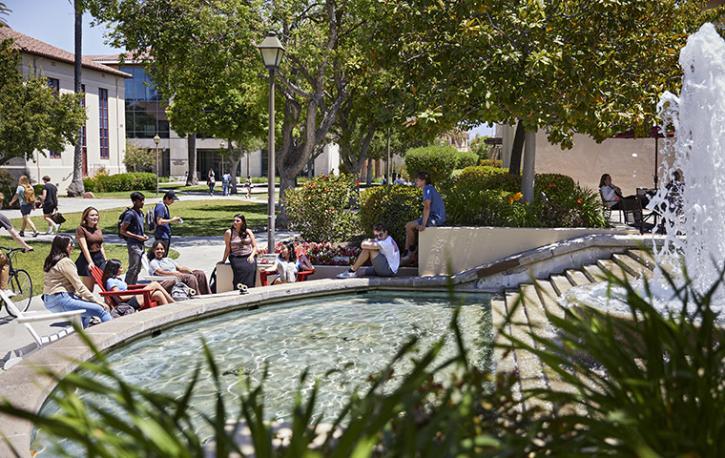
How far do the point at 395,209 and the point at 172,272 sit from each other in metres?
4.90

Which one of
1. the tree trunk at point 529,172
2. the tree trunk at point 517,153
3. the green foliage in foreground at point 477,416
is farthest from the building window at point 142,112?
the green foliage in foreground at point 477,416

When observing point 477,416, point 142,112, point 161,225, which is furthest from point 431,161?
point 142,112

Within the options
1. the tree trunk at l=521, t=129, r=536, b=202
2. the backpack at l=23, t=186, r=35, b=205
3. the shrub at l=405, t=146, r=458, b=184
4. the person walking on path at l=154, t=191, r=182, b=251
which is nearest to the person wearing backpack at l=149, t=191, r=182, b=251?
the person walking on path at l=154, t=191, r=182, b=251

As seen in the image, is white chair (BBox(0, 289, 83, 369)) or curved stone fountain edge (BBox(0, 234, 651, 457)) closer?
curved stone fountain edge (BBox(0, 234, 651, 457))

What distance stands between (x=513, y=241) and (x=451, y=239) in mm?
1062

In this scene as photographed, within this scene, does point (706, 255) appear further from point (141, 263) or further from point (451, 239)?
point (141, 263)

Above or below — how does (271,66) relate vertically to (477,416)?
above

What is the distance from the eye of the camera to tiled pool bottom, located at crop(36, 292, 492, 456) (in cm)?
646

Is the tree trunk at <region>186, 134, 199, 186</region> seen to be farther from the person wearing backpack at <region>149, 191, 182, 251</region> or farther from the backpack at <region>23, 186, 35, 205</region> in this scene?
the person wearing backpack at <region>149, 191, 182, 251</region>

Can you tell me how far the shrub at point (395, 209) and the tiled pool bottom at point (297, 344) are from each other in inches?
118

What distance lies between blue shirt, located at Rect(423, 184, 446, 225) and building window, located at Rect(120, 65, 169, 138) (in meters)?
66.8

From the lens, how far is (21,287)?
10477mm

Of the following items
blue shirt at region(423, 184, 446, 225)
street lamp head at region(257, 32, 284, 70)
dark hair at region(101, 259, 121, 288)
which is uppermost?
street lamp head at region(257, 32, 284, 70)

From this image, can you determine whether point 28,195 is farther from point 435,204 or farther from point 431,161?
point 431,161
